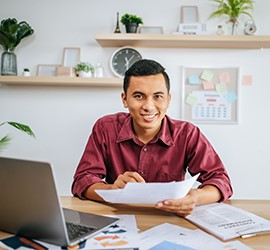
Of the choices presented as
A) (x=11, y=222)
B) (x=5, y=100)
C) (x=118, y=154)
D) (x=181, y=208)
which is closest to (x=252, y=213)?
(x=181, y=208)

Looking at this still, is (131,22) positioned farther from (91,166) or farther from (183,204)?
(183,204)

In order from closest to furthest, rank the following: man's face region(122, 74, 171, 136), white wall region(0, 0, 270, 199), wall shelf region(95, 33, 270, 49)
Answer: man's face region(122, 74, 171, 136), wall shelf region(95, 33, 270, 49), white wall region(0, 0, 270, 199)

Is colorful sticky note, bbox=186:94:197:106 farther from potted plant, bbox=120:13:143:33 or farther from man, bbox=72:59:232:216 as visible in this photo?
man, bbox=72:59:232:216

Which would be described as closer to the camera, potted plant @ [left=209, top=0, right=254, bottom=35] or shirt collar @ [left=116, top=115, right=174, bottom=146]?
shirt collar @ [left=116, top=115, right=174, bottom=146]

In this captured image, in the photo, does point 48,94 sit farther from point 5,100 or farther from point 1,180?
point 1,180

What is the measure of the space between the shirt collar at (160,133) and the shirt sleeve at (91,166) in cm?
10

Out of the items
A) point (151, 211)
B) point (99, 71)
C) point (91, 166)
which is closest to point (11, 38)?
point (99, 71)

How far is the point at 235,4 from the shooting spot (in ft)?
8.39

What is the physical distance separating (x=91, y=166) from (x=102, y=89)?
4.19 ft

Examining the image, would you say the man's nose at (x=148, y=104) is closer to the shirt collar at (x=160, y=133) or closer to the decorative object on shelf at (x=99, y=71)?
the shirt collar at (x=160, y=133)

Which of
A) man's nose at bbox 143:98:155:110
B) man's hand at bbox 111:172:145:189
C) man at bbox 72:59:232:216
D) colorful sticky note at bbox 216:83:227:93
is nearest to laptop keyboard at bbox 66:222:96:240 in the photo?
man's hand at bbox 111:172:145:189

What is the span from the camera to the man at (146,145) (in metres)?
1.47

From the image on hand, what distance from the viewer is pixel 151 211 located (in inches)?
46.6

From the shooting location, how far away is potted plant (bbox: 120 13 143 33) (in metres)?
2.52
